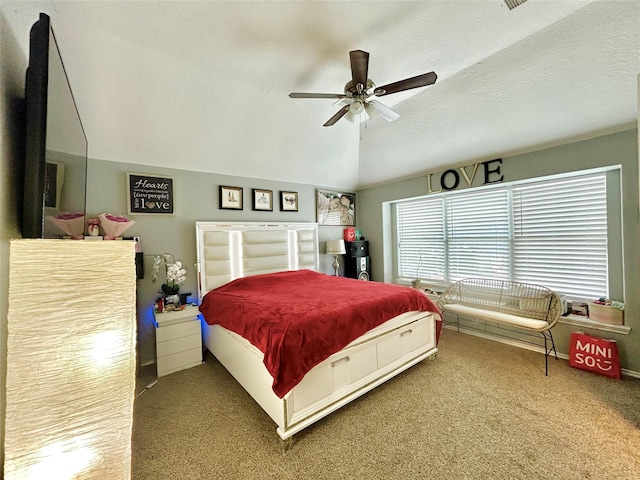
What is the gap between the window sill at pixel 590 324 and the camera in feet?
8.26

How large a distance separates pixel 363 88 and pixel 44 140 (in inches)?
78.6

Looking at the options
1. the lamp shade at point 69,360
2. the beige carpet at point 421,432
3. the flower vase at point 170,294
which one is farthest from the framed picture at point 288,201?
the lamp shade at point 69,360

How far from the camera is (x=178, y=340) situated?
109 inches

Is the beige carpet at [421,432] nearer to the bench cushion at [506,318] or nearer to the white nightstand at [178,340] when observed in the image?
the white nightstand at [178,340]

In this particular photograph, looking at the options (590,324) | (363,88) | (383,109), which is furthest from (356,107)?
(590,324)

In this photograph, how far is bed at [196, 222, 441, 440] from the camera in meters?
1.77

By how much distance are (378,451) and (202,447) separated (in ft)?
3.93

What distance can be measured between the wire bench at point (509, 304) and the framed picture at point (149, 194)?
3846 mm

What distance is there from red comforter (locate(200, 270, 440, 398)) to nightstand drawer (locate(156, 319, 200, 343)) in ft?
0.55

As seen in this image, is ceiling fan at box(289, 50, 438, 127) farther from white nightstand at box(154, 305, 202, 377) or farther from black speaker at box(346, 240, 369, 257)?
black speaker at box(346, 240, 369, 257)

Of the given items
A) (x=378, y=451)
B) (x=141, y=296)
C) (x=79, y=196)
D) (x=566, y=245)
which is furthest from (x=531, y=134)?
(x=141, y=296)

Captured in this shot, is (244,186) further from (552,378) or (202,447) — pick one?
(552,378)

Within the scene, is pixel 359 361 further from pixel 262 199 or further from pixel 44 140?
pixel 262 199

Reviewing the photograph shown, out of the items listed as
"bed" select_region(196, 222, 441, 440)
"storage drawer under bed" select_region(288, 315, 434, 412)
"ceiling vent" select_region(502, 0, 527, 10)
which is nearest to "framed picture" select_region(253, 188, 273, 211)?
"bed" select_region(196, 222, 441, 440)
